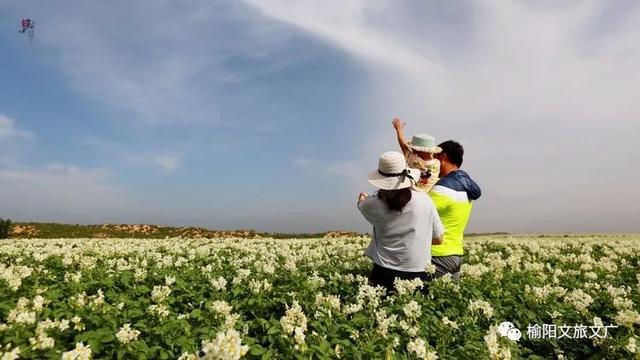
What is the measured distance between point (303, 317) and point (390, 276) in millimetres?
3104

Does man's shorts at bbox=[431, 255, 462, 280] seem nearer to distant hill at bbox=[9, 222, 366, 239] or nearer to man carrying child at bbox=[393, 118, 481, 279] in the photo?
man carrying child at bbox=[393, 118, 481, 279]

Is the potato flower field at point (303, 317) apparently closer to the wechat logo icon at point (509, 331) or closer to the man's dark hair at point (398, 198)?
the wechat logo icon at point (509, 331)

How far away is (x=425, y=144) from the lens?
920 cm

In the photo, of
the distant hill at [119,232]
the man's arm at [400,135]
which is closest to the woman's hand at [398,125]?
the man's arm at [400,135]

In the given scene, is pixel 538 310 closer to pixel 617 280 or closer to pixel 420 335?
pixel 420 335

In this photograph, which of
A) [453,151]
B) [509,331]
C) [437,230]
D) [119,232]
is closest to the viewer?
[509,331]

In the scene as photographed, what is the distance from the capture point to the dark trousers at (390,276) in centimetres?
792

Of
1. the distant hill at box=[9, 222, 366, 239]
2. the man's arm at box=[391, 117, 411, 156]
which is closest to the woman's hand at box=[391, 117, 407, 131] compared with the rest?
the man's arm at box=[391, 117, 411, 156]

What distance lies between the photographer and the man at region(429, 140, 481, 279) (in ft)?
28.6

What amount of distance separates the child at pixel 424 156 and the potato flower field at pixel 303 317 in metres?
1.92

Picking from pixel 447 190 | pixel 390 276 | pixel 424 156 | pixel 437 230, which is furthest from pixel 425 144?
pixel 390 276

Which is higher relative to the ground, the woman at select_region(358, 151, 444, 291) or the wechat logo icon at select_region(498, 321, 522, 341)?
the woman at select_region(358, 151, 444, 291)

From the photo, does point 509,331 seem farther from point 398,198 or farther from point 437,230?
point 398,198

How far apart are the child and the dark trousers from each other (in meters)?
1.66
